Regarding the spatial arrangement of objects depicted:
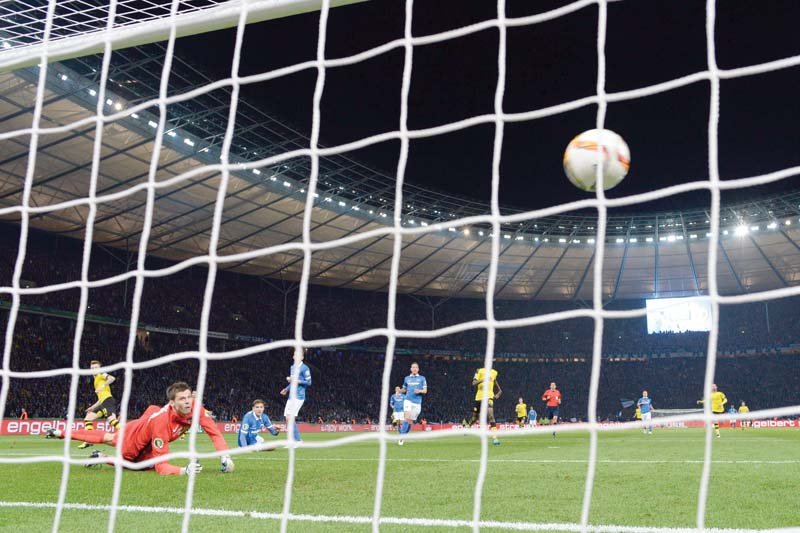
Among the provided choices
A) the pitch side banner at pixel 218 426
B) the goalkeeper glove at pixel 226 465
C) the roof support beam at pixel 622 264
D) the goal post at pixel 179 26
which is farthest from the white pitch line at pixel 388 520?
the roof support beam at pixel 622 264

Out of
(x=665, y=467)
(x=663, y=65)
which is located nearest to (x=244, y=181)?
(x=663, y=65)

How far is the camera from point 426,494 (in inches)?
205

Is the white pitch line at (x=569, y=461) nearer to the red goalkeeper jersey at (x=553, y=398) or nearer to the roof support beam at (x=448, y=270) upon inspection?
the red goalkeeper jersey at (x=553, y=398)

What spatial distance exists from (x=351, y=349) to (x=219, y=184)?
1707 cm

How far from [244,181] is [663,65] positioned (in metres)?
17.3

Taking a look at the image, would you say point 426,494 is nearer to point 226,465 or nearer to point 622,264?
point 226,465

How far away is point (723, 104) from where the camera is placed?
104 feet

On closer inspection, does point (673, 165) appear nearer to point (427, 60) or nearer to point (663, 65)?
point (663, 65)

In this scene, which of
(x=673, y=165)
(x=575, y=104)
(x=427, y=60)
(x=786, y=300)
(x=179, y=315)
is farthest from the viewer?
(x=786, y=300)

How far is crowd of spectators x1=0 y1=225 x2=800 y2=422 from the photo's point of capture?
27.0m

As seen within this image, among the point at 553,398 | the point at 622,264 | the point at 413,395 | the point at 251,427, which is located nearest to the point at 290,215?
the point at 553,398

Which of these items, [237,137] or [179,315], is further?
[179,315]

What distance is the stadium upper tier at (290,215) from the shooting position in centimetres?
2006

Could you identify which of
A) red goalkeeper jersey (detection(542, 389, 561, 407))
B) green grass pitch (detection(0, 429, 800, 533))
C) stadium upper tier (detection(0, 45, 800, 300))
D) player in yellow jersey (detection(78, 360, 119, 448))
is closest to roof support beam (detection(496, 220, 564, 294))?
stadium upper tier (detection(0, 45, 800, 300))
